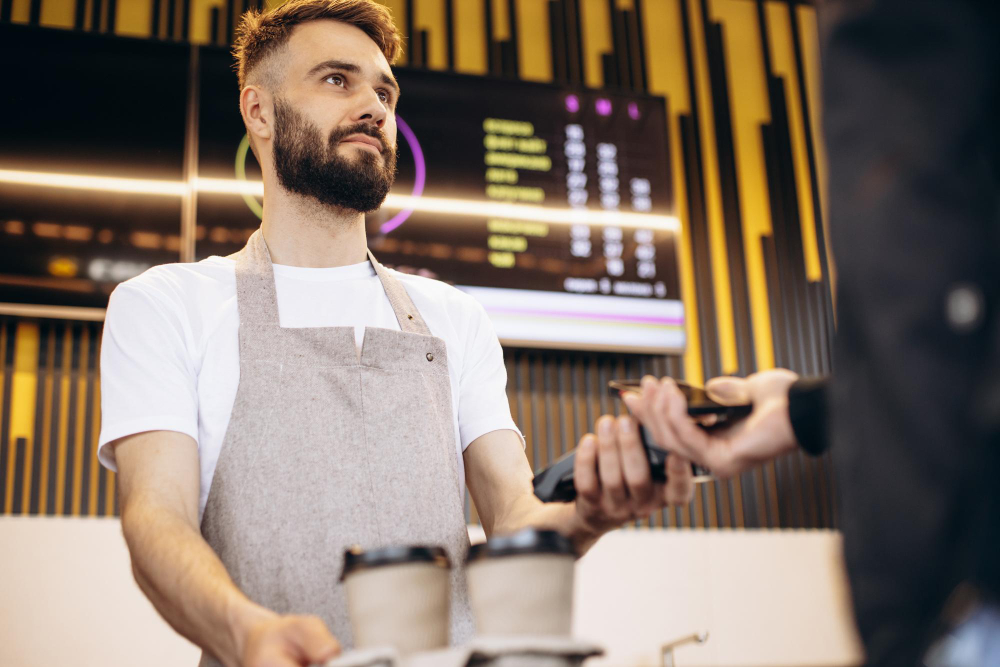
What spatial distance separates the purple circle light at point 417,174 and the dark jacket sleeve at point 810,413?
205cm

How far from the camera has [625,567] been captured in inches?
102

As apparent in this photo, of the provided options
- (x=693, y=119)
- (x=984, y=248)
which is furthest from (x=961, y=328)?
(x=693, y=119)

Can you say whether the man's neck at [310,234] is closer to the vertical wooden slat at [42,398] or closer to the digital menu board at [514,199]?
the digital menu board at [514,199]

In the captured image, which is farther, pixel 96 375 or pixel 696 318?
pixel 696 318

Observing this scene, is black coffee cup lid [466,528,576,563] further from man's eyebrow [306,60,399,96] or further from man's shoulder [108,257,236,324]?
man's eyebrow [306,60,399,96]

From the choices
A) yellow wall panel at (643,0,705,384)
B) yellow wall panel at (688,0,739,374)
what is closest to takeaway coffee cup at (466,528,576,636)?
yellow wall panel at (643,0,705,384)

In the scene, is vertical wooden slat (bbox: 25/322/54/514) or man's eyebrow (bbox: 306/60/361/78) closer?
man's eyebrow (bbox: 306/60/361/78)

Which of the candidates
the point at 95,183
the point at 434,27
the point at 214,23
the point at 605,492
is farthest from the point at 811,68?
the point at 605,492

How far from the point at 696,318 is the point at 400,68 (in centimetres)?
118

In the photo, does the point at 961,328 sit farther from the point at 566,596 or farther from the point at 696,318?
the point at 696,318

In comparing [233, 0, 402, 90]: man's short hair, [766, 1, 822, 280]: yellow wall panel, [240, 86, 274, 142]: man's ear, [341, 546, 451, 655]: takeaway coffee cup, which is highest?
[766, 1, 822, 280]: yellow wall panel

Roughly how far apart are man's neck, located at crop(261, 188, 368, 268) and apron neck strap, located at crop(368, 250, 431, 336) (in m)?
0.06

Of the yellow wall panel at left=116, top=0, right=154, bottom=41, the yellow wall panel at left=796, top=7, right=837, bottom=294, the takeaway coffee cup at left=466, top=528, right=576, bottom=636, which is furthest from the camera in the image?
the yellow wall panel at left=796, top=7, right=837, bottom=294

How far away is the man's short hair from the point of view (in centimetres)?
162
